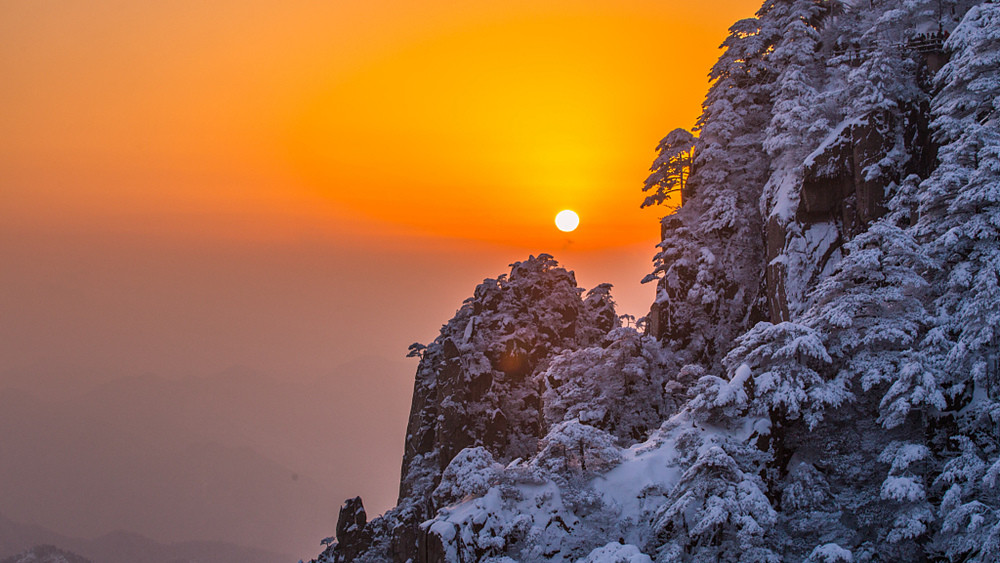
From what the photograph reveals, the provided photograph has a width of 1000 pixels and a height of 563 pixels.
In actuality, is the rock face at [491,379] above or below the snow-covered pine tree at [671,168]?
below

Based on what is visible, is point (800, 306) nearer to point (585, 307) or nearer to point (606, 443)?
point (606, 443)

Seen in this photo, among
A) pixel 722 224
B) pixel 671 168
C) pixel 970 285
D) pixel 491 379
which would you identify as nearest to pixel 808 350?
pixel 970 285

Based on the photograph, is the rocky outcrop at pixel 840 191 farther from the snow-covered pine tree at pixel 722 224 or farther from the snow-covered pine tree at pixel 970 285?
the snow-covered pine tree at pixel 722 224

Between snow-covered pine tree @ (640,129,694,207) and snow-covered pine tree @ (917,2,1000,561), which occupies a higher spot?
snow-covered pine tree @ (640,129,694,207)

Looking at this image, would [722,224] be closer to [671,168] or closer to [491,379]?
[671,168]

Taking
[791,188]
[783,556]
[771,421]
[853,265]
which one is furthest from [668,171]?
[783,556]

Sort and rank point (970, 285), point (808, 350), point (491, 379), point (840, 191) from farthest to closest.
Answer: point (491, 379)
point (840, 191)
point (808, 350)
point (970, 285)

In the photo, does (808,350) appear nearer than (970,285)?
No

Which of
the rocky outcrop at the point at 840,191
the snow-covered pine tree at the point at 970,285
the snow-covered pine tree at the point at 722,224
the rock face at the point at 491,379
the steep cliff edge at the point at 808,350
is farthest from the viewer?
the rock face at the point at 491,379

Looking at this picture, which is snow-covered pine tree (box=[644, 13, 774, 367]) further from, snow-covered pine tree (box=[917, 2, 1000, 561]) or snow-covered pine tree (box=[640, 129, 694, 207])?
snow-covered pine tree (box=[917, 2, 1000, 561])

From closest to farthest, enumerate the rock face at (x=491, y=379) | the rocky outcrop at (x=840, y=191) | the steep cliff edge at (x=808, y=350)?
the steep cliff edge at (x=808, y=350)
the rocky outcrop at (x=840, y=191)
the rock face at (x=491, y=379)

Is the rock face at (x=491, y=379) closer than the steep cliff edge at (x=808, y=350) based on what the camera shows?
No

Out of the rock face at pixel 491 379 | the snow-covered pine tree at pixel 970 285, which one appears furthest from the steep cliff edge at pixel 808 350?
the rock face at pixel 491 379

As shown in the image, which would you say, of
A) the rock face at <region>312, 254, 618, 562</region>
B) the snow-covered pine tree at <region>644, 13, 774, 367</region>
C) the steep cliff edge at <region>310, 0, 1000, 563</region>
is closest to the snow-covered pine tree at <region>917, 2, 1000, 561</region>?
the steep cliff edge at <region>310, 0, 1000, 563</region>
